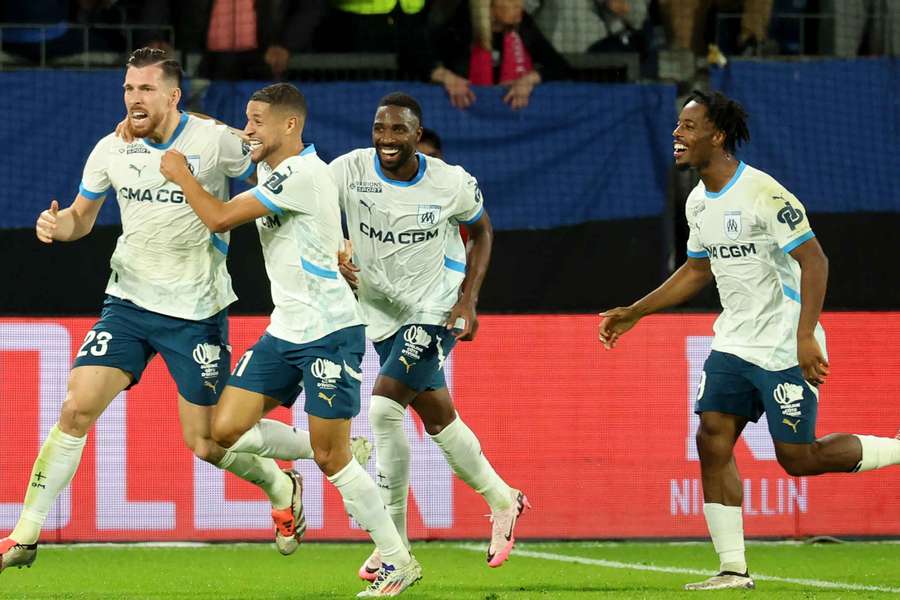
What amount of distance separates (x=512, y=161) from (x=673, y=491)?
9.42 feet

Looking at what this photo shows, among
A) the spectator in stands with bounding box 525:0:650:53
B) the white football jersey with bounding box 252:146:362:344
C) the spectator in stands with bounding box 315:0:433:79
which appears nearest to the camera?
the white football jersey with bounding box 252:146:362:344

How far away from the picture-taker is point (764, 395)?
7.30 m

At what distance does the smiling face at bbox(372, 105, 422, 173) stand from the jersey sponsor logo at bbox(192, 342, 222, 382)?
3.91 feet

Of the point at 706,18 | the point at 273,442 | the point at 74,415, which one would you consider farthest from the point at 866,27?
the point at 74,415

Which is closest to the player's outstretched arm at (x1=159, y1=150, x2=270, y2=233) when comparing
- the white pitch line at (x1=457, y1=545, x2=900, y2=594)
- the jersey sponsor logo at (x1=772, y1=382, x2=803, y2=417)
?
the jersey sponsor logo at (x1=772, y1=382, x2=803, y2=417)

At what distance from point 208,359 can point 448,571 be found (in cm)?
184

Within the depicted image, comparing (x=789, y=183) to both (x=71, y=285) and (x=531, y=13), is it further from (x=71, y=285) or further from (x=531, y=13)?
(x=71, y=285)

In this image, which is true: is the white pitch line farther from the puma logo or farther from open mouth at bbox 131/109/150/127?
open mouth at bbox 131/109/150/127

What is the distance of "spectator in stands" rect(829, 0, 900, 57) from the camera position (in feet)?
38.5

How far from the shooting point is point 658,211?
436 inches

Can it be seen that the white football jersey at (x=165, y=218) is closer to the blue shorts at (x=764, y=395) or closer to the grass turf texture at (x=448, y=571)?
the grass turf texture at (x=448, y=571)

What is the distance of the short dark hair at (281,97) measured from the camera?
6.76m

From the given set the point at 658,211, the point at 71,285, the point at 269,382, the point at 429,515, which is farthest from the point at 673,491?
the point at 71,285

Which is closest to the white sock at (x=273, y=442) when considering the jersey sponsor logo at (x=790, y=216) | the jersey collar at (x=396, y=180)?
the jersey collar at (x=396, y=180)
